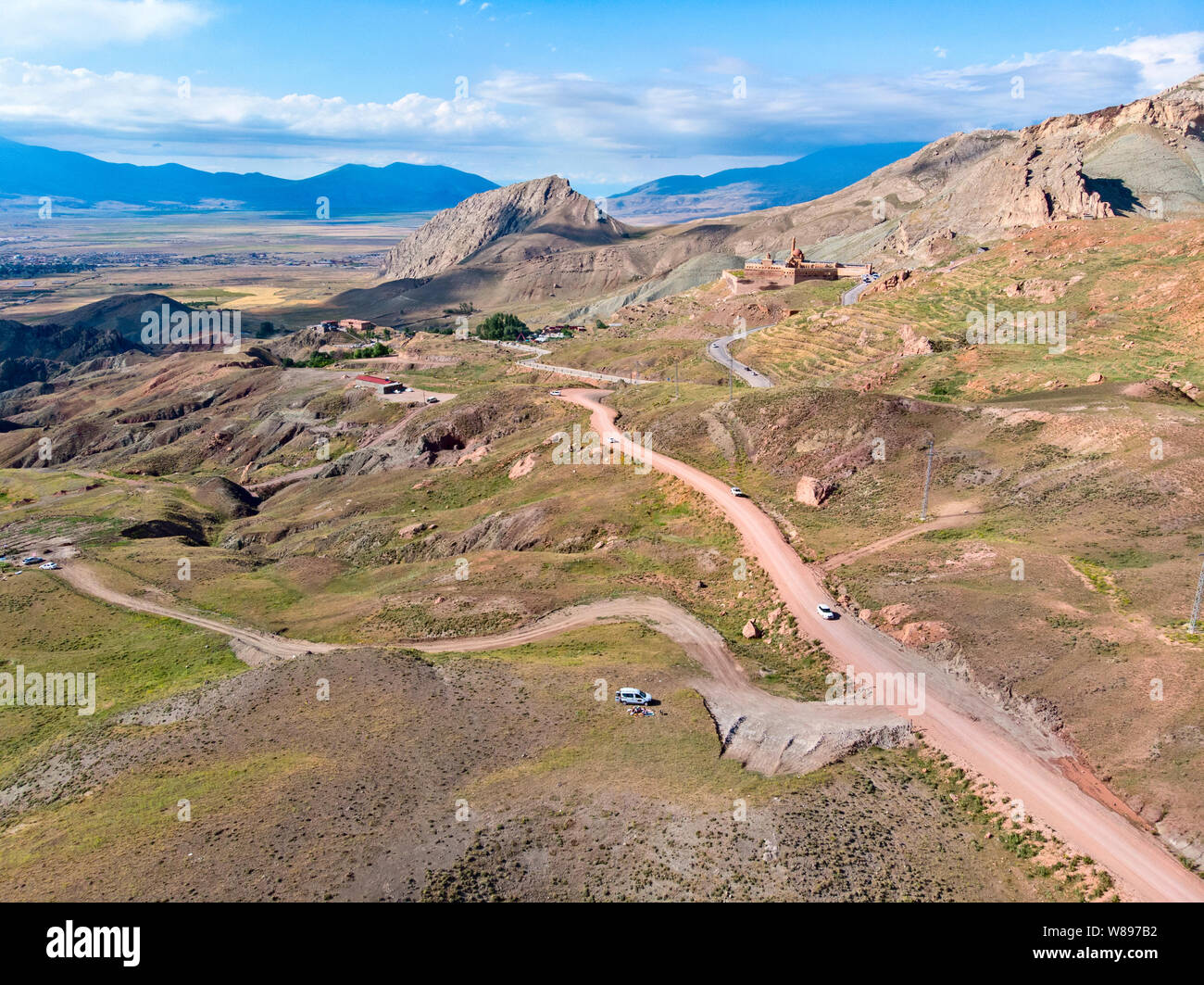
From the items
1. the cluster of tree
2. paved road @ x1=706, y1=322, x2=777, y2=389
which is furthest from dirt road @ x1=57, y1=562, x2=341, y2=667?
the cluster of tree

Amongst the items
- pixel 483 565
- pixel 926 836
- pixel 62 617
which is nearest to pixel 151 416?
pixel 62 617

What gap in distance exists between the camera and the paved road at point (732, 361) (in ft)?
336

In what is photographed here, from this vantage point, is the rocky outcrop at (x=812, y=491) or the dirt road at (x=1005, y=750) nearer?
the dirt road at (x=1005, y=750)

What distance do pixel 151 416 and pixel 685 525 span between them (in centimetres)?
14227

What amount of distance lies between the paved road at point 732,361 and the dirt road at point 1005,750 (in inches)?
1944

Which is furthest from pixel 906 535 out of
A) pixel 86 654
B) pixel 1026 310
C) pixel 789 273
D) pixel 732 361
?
pixel 789 273

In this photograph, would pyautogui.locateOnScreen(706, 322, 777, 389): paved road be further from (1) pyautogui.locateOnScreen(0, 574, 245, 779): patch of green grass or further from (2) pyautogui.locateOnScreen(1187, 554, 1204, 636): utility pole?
(1) pyautogui.locateOnScreen(0, 574, 245, 779): patch of green grass

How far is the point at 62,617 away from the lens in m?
67.3

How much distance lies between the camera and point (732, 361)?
11494 cm

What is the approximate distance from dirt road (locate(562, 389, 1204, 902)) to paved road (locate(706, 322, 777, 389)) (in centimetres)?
4938

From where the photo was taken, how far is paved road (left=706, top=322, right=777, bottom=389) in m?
102

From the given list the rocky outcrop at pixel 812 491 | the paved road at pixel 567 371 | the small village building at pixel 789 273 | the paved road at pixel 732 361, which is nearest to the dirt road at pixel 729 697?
the rocky outcrop at pixel 812 491

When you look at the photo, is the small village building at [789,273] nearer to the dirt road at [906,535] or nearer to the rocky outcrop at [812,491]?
the rocky outcrop at [812,491]

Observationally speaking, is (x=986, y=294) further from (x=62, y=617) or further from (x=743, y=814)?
(x=62, y=617)
